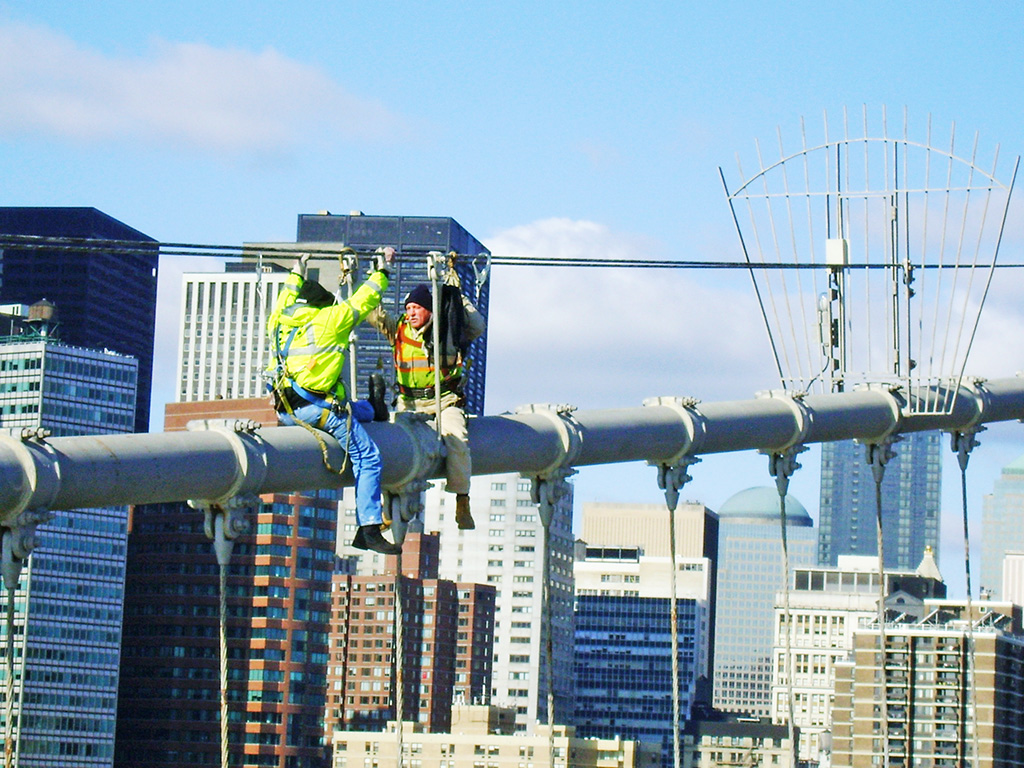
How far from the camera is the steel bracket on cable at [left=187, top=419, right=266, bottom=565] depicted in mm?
14781

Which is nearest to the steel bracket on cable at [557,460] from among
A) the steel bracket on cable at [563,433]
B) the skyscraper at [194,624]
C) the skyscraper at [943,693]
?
the steel bracket on cable at [563,433]

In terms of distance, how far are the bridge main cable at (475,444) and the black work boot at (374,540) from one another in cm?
42

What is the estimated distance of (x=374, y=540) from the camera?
1636 centimetres

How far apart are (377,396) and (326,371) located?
536 millimetres

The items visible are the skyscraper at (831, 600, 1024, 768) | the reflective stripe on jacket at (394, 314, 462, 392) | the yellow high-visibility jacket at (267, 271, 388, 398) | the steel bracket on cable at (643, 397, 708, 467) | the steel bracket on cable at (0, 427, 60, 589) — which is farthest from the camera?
the skyscraper at (831, 600, 1024, 768)

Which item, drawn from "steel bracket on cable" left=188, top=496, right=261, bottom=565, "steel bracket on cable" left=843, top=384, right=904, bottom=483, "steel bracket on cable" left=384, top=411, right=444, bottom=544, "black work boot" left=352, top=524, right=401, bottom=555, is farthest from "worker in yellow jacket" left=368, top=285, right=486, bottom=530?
"steel bracket on cable" left=843, top=384, right=904, bottom=483

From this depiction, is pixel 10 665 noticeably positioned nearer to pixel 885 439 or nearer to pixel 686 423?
pixel 686 423

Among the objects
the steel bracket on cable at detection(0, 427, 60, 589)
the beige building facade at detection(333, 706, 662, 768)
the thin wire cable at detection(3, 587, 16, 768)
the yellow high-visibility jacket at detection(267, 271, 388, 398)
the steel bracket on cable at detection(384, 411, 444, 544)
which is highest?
the yellow high-visibility jacket at detection(267, 271, 388, 398)

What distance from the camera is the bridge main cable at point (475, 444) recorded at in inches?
533

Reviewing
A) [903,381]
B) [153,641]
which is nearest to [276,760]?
[153,641]

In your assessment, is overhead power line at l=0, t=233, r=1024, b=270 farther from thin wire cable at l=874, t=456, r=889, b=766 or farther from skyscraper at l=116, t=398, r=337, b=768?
skyscraper at l=116, t=398, r=337, b=768

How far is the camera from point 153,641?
635 ft

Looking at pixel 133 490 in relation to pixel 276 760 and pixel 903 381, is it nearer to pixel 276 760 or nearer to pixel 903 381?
pixel 903 381

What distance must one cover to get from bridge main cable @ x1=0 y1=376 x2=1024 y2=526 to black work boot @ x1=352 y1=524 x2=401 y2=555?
417 millimetres
